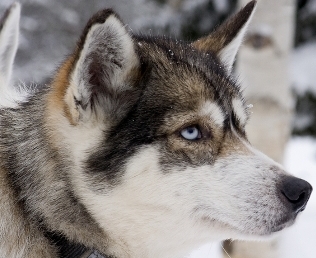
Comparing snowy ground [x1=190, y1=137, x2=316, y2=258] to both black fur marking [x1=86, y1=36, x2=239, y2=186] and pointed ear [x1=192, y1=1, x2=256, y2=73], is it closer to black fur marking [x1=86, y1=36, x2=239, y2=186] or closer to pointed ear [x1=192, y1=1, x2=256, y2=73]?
pointed ear [x1=192, y1=1, x2=256, y2=73]

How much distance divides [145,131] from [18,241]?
70 cm

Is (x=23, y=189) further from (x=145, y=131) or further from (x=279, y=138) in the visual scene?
(x=279, y=138)

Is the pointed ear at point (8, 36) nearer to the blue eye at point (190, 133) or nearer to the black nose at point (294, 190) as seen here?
the blue eye at point (190, 133)

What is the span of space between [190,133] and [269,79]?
3101mm

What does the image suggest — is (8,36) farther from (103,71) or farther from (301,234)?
(301,234)

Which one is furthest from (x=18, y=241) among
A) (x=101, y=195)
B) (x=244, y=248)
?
(x=244, y=248)

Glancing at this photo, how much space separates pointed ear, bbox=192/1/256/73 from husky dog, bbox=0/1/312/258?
628mm

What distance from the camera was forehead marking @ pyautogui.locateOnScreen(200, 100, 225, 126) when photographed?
2.62m

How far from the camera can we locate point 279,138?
550cm

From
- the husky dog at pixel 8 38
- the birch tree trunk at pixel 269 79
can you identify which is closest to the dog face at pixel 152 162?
the husky dog at pixel 8 38

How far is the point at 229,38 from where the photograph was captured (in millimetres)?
3193

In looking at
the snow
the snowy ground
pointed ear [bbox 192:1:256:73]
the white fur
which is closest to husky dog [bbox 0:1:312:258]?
the white fur

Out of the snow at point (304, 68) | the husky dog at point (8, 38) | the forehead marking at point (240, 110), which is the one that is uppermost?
the forehead marking at point (240, 110)

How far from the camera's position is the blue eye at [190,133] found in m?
2.56
